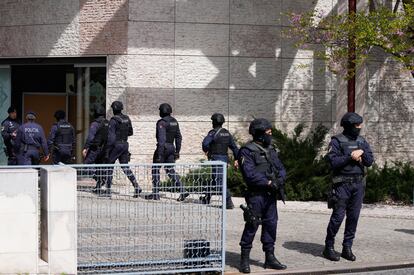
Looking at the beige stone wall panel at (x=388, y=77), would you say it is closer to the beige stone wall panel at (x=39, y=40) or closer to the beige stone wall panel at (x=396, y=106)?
the beige stone wall panel at (x=396, y=106)

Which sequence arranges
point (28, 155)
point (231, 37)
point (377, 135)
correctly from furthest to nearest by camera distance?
point (377, 135) < point (231, 37) < point (28, 155)

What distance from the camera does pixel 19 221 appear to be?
27.6ft

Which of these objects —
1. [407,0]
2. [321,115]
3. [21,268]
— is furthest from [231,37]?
[21,268]

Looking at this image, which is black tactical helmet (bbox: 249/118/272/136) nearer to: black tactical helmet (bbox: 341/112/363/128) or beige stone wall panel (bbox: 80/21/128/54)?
black tactical helmet (bbox: 341/112/363/128)

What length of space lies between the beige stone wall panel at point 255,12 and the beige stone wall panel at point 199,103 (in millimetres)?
1803

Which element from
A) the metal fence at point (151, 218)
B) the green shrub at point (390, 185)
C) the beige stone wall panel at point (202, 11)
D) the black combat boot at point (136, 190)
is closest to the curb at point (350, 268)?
the metal fence at point (151, 218)

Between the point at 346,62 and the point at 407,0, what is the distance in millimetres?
1780

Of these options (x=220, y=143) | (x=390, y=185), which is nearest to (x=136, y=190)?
(x=220, y=143)

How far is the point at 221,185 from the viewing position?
924 cm

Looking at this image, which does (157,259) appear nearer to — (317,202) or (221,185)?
(221,185)

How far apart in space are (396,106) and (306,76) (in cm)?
280

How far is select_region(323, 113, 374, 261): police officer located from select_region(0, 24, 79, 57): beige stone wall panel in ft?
34.4

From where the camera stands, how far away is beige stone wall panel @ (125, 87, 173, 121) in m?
18.9

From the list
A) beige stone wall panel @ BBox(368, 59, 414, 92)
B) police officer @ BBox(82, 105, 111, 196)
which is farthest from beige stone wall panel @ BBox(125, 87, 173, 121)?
beige stone wall panel @ BBox(368, 59, 414, 92)
